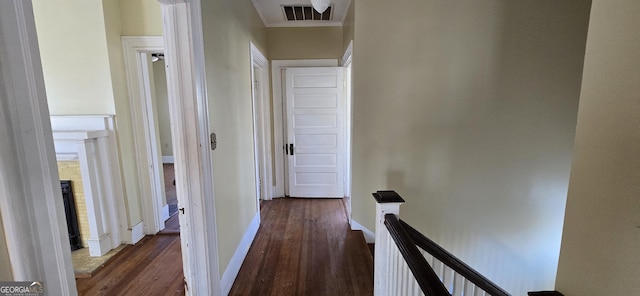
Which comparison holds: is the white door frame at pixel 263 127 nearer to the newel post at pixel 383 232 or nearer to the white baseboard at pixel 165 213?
the white baseboard at pixel 165 213

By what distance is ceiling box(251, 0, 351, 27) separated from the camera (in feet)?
9.34

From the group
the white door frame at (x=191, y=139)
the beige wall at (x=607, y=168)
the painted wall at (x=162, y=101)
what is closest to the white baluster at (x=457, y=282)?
the beige wall at (x=607, y=168)

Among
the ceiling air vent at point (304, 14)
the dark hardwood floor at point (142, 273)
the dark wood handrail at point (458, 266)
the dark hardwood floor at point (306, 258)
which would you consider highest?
the ceiling air vent at point (304, 14)

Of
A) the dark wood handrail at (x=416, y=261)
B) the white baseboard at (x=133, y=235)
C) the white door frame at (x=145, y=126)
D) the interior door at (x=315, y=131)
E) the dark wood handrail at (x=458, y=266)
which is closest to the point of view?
the dark wood handrail at (x=416, y=261)

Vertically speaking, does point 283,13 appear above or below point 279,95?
above

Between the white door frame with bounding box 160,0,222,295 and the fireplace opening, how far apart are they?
1.55 metres

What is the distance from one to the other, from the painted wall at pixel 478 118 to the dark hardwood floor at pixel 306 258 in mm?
725

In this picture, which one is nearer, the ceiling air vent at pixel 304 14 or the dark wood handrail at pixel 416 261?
the dark wood handrail at pixel 416 261

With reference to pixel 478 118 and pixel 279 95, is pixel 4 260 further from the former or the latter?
pixel 279 95

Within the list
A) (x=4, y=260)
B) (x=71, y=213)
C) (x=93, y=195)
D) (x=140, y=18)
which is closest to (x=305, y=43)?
(x=140, y=18)

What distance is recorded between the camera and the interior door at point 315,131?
3521 mm

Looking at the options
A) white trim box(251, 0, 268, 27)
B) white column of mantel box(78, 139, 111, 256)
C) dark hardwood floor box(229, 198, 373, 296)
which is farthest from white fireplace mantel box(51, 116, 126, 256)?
white trim box(251, 0, 268, 27)

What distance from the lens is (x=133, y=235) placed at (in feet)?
8.13

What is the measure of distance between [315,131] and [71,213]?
270 centimetres
